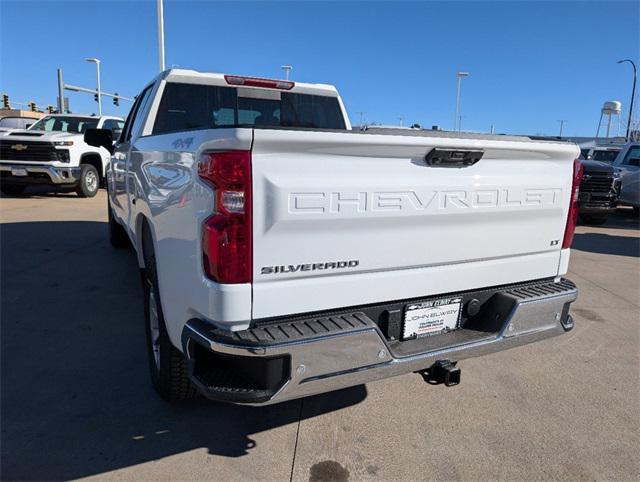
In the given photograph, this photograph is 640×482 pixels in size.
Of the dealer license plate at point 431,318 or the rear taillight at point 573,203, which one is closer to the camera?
the dealer license plate at point 431,318

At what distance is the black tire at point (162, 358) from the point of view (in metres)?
2.75

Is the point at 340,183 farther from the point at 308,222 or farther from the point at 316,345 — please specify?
the point at 316,345

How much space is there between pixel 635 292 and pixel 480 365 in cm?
361

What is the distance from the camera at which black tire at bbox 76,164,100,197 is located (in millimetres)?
13000

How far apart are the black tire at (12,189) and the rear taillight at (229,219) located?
13.9 m

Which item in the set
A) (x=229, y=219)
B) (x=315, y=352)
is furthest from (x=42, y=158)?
(x=315, y=352)

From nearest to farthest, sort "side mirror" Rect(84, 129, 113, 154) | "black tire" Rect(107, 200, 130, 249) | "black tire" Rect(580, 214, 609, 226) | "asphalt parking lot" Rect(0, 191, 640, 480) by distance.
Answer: "asphalt parking lot" Rect(0, 191, 640, 480) < "side mirror" Rect(84, 129, 113, 154) < "black tire" Rect(107, 200, 130, 249) < "black tire" Rect(580, 214, 609, 226)

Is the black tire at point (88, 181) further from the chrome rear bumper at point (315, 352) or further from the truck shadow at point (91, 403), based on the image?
the chrome rear bumper at point (315, 352)

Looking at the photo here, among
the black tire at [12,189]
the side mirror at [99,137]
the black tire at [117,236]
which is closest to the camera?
the side mirror at [99,137]

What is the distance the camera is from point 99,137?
576 centimetres

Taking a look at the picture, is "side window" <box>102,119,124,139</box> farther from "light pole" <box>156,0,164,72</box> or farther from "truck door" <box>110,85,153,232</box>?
→ "truck door" <box>110,85,153,232</box>

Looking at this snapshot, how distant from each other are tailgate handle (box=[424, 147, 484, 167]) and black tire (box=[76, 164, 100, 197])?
1259 centimetres

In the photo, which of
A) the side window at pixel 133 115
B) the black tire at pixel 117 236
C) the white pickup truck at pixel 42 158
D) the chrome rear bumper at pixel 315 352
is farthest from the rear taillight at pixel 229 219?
the white pickup truck at pixel 42 158

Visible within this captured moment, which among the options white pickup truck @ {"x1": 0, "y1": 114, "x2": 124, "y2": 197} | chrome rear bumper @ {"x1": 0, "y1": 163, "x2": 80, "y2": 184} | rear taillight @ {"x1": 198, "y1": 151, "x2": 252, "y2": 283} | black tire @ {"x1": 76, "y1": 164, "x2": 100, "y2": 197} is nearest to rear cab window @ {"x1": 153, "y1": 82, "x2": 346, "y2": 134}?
rear taillight @ {"x1": 198, "y1": 151, "x2": 252, "y2": 283}
